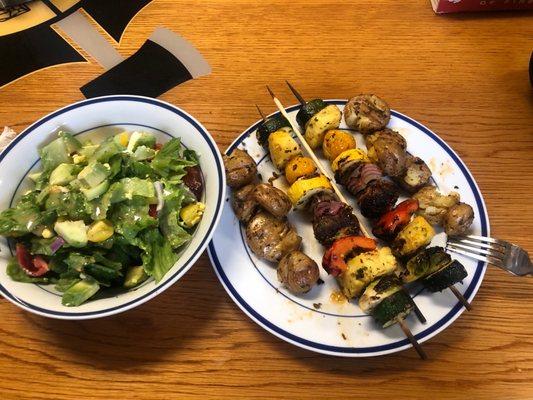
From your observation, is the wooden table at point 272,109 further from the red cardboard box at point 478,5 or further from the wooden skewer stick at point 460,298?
the wooden skewer stick at point 460,298

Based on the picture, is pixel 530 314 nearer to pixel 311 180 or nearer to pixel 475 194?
pixel 475 194

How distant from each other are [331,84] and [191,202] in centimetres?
126

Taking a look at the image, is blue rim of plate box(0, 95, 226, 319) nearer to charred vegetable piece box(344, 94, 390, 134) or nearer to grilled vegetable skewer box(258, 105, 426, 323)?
grilled vegetable skewer box(258, 105, 426, 323)

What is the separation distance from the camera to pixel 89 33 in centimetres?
286

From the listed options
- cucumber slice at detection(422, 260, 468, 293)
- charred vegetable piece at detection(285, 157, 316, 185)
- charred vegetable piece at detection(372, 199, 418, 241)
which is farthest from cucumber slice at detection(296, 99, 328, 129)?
cucumber slice at detection(422, 260, 468, 293)

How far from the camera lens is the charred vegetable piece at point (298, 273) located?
177cm

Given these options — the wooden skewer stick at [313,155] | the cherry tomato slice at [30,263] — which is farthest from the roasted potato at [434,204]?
the cherry tomato slice at [30,263]

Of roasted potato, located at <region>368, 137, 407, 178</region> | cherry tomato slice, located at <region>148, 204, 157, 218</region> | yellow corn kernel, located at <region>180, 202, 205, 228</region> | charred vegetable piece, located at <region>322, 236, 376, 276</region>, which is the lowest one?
charred vegetable piece, located at <region>322, 236, 376, 276</region>

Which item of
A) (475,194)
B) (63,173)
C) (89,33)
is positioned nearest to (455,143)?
(475,194)

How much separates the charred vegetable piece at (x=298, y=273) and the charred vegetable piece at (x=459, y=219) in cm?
62

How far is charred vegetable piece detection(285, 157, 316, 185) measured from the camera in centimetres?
208

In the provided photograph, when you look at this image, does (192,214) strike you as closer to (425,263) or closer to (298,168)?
(298,168)

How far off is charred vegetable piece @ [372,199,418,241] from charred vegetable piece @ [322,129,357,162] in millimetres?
402

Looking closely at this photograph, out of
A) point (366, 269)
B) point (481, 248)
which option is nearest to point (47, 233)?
point (366, 269)
